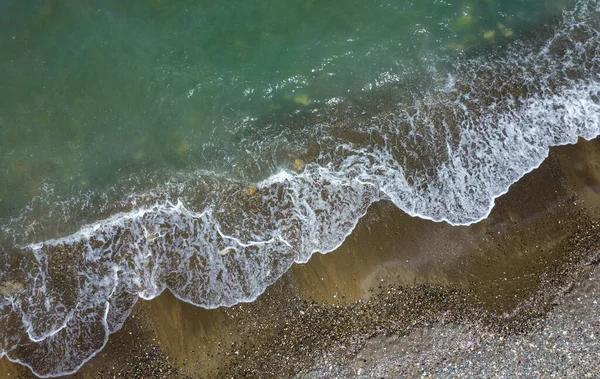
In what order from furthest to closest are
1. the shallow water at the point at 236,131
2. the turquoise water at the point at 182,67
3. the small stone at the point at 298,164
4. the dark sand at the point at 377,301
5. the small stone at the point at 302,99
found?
the small stone at the point at 302,99 → the turquoise water at the point at 182,67 → the small stone at the point at 298,164 → the shallow water at the point at 236,131 → the dark sand at the point at 377,301

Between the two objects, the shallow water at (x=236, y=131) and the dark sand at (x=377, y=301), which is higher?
the shallow water at (x=236, y=131)

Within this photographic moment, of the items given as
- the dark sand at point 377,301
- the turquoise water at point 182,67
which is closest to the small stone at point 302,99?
the turquoise water at point 182,67

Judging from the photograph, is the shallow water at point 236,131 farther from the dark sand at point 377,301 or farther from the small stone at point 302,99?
the dark sand at point 377,301

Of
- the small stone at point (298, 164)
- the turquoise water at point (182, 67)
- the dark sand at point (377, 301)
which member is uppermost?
the turquoise water at point (182, 67)

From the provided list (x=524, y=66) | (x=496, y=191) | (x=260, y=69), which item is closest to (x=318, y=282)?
(x=496, y=191)

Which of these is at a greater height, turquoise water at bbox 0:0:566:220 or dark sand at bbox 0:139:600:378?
turquoise water at bbox 0:0:566:220

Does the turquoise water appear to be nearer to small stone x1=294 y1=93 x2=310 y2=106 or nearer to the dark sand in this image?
small stone x1=294 y1=93 x2=310 y2=106

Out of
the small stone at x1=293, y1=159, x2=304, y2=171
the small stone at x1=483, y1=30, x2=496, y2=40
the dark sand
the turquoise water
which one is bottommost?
the dark sand

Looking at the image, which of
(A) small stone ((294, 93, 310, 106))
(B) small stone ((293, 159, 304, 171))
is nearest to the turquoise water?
(A) small stone ((294, 93, 310, 106))
